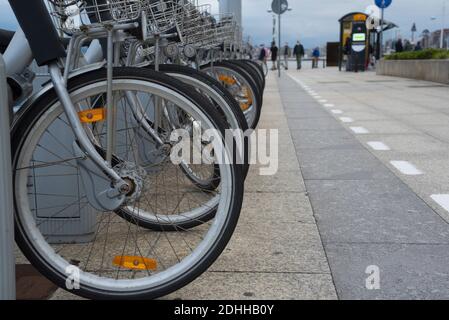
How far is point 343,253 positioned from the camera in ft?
9.96

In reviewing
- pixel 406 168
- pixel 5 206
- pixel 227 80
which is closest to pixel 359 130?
pixel 227 80

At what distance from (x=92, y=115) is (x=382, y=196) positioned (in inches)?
97.4

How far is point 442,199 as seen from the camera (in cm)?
402

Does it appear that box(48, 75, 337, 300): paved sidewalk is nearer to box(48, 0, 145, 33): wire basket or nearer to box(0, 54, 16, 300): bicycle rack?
box(0, 54, 16, 300): bicycle rack

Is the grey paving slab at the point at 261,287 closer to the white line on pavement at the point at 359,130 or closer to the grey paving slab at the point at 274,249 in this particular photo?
the grey paving slab at the point at 274,249

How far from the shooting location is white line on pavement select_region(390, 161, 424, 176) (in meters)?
4.86

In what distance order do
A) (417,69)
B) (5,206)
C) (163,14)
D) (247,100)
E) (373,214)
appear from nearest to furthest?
(5,206) < (163,14) < (373,214) < (247,100) < (417,69)

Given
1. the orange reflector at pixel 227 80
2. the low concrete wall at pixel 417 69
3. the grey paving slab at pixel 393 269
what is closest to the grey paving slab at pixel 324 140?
the orange reflector at pixel 227 80

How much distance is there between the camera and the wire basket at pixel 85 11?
7.41 ft

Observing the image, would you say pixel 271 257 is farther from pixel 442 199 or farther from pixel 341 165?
pixel 341 165

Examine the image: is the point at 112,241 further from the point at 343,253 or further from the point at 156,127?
the point at 343,253

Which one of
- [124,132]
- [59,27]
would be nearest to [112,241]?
[124,132]

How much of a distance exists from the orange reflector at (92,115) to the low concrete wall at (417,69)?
568 inches
